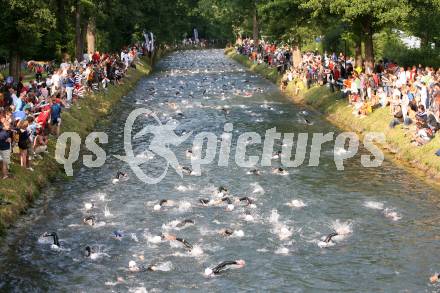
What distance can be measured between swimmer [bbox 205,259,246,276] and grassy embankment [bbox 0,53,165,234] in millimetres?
7452

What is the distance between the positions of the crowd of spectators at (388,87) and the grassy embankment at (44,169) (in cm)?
1603

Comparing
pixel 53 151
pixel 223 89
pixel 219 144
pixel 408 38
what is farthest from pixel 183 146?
pixel 408 38

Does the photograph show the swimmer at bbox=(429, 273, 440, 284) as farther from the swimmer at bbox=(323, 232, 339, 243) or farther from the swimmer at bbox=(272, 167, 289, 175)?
the swimmer at bbox=(272, 167, 289, 175)

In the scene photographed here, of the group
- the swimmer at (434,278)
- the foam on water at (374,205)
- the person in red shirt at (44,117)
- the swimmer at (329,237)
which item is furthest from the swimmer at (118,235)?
the person in red shirt at (44,117)

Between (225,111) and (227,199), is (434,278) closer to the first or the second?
(227,199)

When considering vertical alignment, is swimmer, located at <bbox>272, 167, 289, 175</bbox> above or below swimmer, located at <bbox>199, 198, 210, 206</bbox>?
above

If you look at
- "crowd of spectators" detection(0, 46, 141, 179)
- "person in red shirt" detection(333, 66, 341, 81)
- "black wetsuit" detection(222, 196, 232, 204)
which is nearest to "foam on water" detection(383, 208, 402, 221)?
"black wetsuit" detection(222, 196, 232, 204)

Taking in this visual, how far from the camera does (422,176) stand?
93.6 ft

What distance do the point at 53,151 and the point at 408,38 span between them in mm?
39229

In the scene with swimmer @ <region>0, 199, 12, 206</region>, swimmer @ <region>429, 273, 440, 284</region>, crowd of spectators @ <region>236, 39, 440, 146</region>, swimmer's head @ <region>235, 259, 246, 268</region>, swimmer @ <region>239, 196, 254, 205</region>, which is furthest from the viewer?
crowd of spectators @ <region>236, 39, 440, 146</region>

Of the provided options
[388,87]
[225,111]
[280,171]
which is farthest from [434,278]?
[225,111]

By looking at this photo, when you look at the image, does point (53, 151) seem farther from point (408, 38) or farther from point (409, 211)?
point (408, 38)

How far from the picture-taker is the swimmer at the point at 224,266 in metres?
18.8

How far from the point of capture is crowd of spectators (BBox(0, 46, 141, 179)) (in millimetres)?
25453
